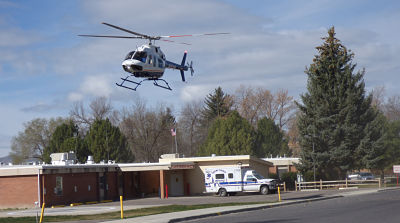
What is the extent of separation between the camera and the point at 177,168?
144ft

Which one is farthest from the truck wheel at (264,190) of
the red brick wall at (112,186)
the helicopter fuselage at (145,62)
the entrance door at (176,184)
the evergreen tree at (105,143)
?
the evergreen tree at (105,143)

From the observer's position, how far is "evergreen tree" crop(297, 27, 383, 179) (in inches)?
1929

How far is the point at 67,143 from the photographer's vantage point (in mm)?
64250

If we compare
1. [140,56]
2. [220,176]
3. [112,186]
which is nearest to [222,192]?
[220,176]

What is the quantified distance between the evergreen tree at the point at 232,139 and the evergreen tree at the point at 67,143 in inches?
607

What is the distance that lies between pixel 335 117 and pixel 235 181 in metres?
13.5

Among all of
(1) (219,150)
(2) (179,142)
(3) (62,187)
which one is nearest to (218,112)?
(2) (179,142)

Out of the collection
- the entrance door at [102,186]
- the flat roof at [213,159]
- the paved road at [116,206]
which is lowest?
the paved road at [116,206]

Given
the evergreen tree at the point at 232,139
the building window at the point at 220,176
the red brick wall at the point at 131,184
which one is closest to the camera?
the building window at the point at 220,176

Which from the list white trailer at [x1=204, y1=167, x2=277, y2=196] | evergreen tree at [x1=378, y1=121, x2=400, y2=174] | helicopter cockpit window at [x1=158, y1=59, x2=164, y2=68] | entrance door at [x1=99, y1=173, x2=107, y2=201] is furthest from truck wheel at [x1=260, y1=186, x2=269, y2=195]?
evergreen tree at [x1=378, y1=121, x2=400, y2=174]

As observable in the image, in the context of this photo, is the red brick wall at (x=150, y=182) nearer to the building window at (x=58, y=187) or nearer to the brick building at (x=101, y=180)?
the brick building at (x=101, y=180)

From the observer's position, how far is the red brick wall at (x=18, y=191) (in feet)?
120

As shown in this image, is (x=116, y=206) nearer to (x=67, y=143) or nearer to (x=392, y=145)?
(x=67, y=143)

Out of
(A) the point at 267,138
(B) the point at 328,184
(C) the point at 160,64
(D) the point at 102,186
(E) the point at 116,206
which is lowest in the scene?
(E) the point at 116,206
